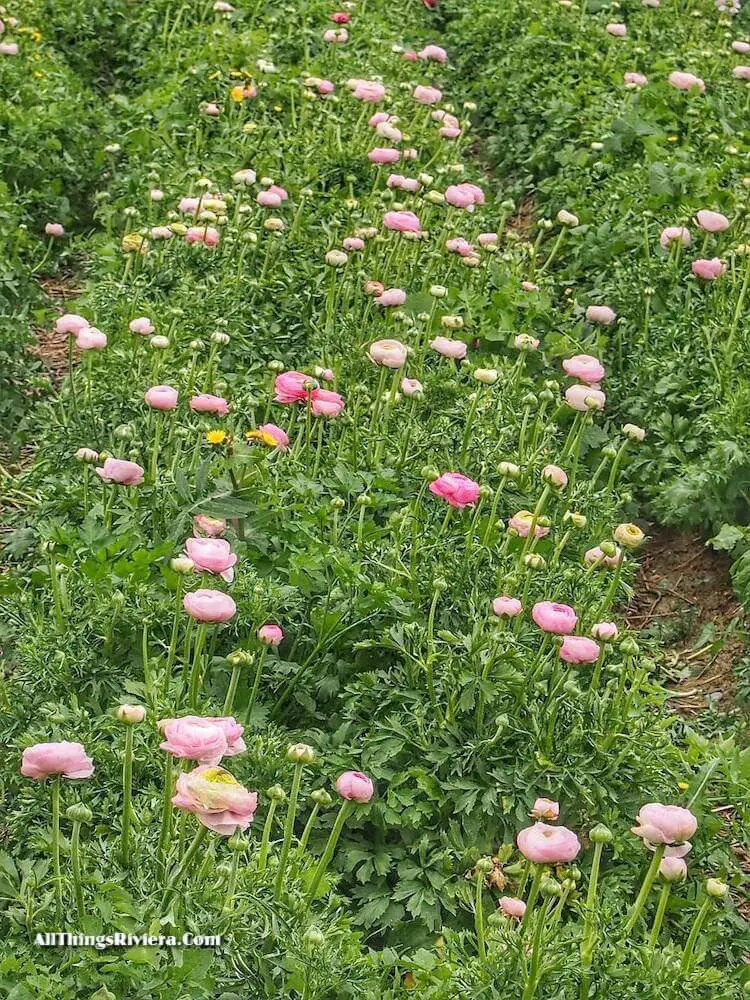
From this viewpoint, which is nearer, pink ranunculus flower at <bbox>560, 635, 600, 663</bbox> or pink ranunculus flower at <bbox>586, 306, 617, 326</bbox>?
pink ranunculus flower at <bbox>560, 635, 600, 663</bbox>

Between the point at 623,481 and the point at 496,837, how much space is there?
1784 mm

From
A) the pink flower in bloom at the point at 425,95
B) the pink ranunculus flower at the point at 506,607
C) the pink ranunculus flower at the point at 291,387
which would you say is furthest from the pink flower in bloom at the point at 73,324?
the pink flower in bloom at the point at 425,95

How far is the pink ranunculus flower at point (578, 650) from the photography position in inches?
101

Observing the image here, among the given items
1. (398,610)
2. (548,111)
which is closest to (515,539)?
(398,610)

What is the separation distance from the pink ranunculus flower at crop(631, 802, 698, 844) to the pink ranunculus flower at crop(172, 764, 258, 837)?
0.65 meters

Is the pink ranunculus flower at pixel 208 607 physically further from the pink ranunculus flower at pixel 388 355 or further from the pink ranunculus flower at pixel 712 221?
the pink ranunculus flower at pixel 712 221

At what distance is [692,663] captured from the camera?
142 inches

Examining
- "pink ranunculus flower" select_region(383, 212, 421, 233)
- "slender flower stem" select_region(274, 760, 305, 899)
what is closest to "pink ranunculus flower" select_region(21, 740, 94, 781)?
"slender flower stem" select_region(274, 760, 305, 899)

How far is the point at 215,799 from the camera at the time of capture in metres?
1.82

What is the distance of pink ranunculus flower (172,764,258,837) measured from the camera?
1822 millimetres

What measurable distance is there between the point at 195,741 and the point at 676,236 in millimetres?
3154

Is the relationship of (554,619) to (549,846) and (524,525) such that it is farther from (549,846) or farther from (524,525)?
(549,846)

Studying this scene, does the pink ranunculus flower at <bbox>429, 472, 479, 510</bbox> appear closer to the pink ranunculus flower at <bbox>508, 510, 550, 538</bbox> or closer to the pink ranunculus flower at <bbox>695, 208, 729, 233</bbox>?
the pink ranunculus flower at <bbox>508, 510, 550, 538</bbox>

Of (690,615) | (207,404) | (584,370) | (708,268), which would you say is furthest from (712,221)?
(207,404)
